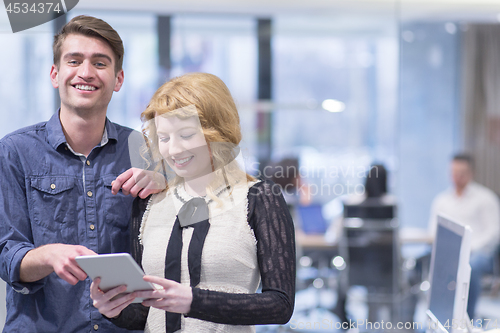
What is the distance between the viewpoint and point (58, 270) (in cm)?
117

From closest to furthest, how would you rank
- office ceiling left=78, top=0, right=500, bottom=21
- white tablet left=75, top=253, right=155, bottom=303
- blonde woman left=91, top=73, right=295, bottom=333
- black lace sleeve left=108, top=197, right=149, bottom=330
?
white tablet left=75, top=253, right=155, bottom=303 → blonde woman left=91, top=73, right=295, bottom=333 → black lace sleeve left=108, top=197, right=149, bottom=330 → office ceiling left=78, top=0, right=500, bottom=21

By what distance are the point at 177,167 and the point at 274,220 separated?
0.32 m

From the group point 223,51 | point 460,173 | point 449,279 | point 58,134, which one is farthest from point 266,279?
point 460,173

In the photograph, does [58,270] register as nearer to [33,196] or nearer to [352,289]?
[33,196]

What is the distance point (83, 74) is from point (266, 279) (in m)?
0.83

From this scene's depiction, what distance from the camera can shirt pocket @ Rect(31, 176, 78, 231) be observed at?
4.82 ft

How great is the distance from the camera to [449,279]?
1512 mm

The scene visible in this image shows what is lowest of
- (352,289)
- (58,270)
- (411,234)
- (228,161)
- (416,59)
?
(352,289)

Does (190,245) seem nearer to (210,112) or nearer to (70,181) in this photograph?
(210,112)

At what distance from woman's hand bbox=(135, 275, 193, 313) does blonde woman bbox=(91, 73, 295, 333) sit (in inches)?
2.6

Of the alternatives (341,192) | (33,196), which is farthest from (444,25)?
(33,196)

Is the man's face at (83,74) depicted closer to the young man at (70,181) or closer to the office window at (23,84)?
the young man at (70,181)

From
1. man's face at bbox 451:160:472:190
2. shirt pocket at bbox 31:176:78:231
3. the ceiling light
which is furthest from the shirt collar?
man's face at bbox 451:160:472:190

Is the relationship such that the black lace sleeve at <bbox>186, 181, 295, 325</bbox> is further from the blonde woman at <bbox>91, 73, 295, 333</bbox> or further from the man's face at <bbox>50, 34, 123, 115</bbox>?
the man's face at <bbox>50, 34, 123, 115</bbox>
